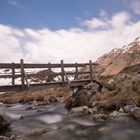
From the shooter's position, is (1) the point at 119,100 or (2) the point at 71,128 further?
(1) the point at 119,100

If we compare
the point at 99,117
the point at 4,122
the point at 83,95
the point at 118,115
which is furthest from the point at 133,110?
the point at 4,122

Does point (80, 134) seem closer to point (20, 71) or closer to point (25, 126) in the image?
point (25, 126)

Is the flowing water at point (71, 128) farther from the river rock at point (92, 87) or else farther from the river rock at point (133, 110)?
the river rock at point (92, 87)

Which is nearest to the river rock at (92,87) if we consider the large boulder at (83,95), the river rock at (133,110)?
the large boulder at (83,95)

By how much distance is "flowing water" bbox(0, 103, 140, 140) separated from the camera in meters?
16.6

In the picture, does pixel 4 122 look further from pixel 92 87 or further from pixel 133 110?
pixel 92 87

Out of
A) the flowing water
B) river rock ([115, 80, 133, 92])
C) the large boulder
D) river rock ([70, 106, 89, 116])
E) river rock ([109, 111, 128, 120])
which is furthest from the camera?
the large boulder

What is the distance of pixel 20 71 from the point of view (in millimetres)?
20766

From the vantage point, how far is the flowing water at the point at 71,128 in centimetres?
1664

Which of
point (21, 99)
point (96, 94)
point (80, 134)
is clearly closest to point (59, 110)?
point (96, 94)

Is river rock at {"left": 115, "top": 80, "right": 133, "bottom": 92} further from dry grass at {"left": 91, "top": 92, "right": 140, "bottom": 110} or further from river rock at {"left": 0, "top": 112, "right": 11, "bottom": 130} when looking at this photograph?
river rock at {"left": 0, "top": 112, "right": 11, "bottom": 130}

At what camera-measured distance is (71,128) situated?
18.9m

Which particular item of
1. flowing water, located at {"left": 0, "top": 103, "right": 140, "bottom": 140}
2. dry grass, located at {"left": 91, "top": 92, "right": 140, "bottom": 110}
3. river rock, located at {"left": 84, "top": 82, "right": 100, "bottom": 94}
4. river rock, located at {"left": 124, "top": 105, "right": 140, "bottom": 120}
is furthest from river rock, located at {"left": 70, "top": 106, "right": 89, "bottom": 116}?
river rock, located at {"left": 84, "top": 82, "right": 100, "bottom": 94}

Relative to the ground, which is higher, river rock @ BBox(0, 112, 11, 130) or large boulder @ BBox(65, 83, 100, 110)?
large boulder @ BBox(65, 83, 100, 110)
